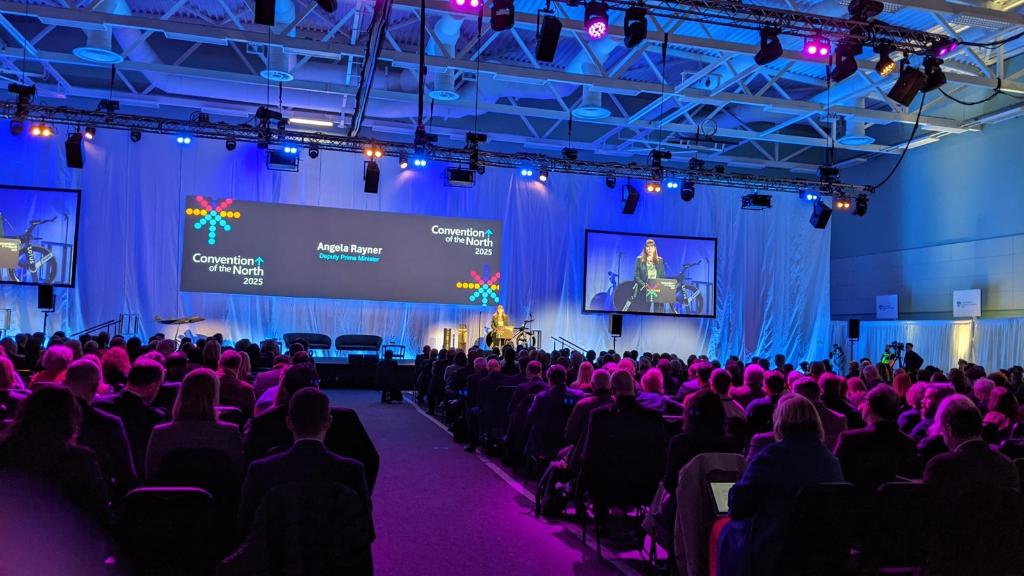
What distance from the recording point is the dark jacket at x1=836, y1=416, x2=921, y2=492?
13.4 ft

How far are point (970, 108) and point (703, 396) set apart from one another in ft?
53.0

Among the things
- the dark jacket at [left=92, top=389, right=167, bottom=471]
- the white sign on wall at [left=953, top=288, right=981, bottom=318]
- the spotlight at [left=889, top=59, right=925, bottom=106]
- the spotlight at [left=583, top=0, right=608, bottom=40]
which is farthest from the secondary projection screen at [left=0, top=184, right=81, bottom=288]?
the white sign on wall at [left=953, top=288, right=981, bottom=318]

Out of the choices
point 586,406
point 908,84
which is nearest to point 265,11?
point 586,406

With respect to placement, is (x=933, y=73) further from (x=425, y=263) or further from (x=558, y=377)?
(x=425, y=263)

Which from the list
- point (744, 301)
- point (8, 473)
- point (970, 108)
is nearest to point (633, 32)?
point (8, 473)

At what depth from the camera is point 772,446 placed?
3.28 meters

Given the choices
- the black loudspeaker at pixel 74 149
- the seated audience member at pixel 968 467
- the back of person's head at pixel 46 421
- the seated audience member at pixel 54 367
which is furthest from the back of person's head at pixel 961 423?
the black loudspeaker at pixel 74 149

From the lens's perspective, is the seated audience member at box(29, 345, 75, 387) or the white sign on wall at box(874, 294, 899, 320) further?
the white sign on wall at box(874, 294, 899, 320)

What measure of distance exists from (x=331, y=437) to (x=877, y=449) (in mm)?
2924

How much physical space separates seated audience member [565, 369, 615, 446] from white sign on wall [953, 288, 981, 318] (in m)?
13.9

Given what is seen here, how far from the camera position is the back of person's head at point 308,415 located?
295cm

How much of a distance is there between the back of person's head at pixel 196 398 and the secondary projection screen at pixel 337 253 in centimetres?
1421

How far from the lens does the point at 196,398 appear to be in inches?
147

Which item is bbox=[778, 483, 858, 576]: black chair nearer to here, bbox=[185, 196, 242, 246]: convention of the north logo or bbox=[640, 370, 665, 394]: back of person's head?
bbox=[640, 370, 665, 394]: back of person's head
